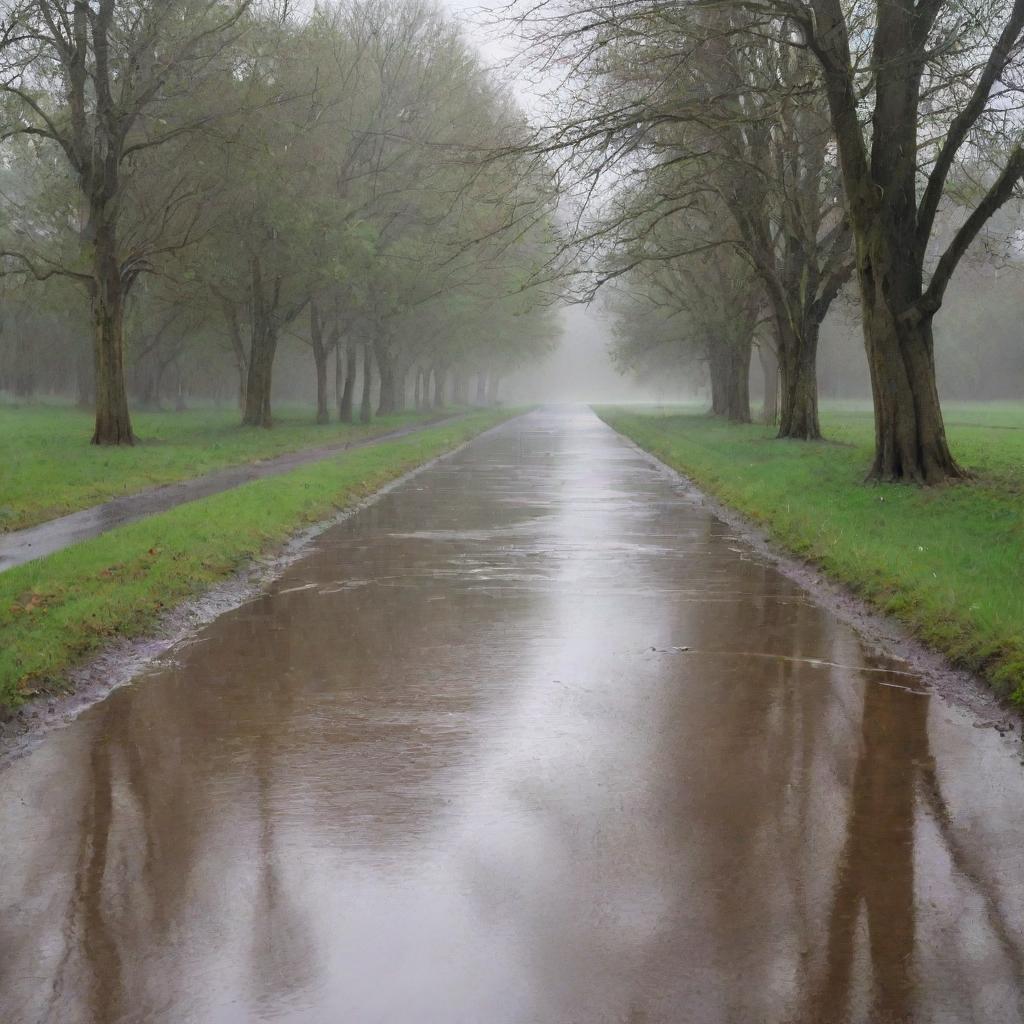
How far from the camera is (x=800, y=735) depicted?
6902 millimetres

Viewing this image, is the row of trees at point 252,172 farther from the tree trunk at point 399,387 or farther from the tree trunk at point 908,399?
the tree trunk at point 399,387

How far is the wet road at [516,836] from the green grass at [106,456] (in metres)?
10.3

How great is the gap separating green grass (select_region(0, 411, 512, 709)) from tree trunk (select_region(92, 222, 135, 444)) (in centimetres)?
1218

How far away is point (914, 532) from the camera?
14.8 meters

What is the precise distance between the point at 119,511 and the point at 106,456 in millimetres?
9847

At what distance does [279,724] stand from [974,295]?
277ft

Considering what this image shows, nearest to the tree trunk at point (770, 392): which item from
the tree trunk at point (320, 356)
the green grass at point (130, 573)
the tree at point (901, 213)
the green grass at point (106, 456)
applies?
the green grass at point (106, 456)

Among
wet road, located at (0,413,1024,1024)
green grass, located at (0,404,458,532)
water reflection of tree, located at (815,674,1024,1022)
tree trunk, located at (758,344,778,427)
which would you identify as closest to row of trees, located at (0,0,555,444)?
green grass, located at (0,404,458,532)

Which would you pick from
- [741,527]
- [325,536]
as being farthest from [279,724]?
[741,527]

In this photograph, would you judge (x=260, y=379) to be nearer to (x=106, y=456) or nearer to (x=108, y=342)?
(x=108, y=342)

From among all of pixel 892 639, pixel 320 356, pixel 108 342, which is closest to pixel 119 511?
pixel 892 639

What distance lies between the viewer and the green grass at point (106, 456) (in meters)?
19.4

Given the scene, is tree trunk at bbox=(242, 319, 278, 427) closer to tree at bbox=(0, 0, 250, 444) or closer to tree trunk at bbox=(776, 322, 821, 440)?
tree at bbox=(0, 0, 250, 444)

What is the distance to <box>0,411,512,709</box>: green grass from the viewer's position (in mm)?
8625
